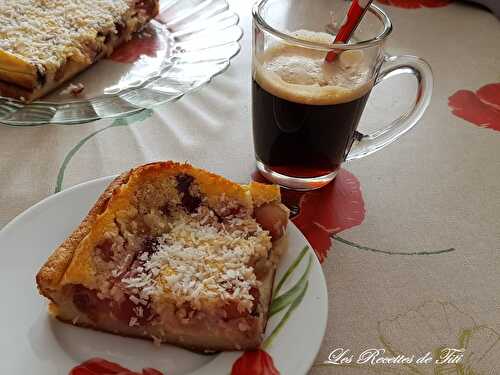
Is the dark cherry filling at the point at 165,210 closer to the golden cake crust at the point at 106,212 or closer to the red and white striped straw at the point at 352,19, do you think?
the golden cake crust at the point at 106,212

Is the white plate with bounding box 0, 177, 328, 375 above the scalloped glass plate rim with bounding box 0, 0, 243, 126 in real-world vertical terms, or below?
below

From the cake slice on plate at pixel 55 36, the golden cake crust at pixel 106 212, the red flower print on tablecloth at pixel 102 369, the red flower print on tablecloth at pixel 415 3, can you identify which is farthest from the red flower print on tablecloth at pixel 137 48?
the red flower print on tablecloth at pixel 102 369

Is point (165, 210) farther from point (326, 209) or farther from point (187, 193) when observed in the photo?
point (326, 209)

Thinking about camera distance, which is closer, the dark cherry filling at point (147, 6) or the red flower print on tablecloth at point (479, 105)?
the red flower print on tablecloth at point (479, 105)

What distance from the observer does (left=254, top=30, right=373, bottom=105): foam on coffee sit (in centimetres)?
86

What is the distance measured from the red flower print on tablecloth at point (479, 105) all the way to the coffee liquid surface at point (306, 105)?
363 millimetres

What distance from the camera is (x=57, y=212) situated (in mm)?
783

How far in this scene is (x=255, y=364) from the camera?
63 cm

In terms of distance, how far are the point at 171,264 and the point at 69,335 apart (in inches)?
5.8

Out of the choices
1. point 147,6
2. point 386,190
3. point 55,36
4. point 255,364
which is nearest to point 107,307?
point 255,364

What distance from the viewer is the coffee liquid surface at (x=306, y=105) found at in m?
0.86

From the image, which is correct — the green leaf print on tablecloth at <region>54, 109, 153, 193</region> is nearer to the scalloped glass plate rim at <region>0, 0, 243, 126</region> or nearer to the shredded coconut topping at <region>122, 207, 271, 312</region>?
the scalloped glass plate rim at <region>0, 0, 243, 126</region>

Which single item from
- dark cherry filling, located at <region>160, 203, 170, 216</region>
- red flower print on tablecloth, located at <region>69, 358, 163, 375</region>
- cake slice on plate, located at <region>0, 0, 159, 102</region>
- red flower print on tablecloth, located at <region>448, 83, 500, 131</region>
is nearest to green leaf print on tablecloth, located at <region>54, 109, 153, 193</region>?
cake slice on plate, located at <region>0, 0, 159, 102</region>

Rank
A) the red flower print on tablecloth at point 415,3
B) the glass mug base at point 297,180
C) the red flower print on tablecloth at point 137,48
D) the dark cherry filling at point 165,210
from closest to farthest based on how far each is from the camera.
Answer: the dark cherry filling at point 165,210 → the glass mug base at point 297,180 → the red flower print on tablecloth at point 137,48 → the red flower print on tablecloth at point 415,3
